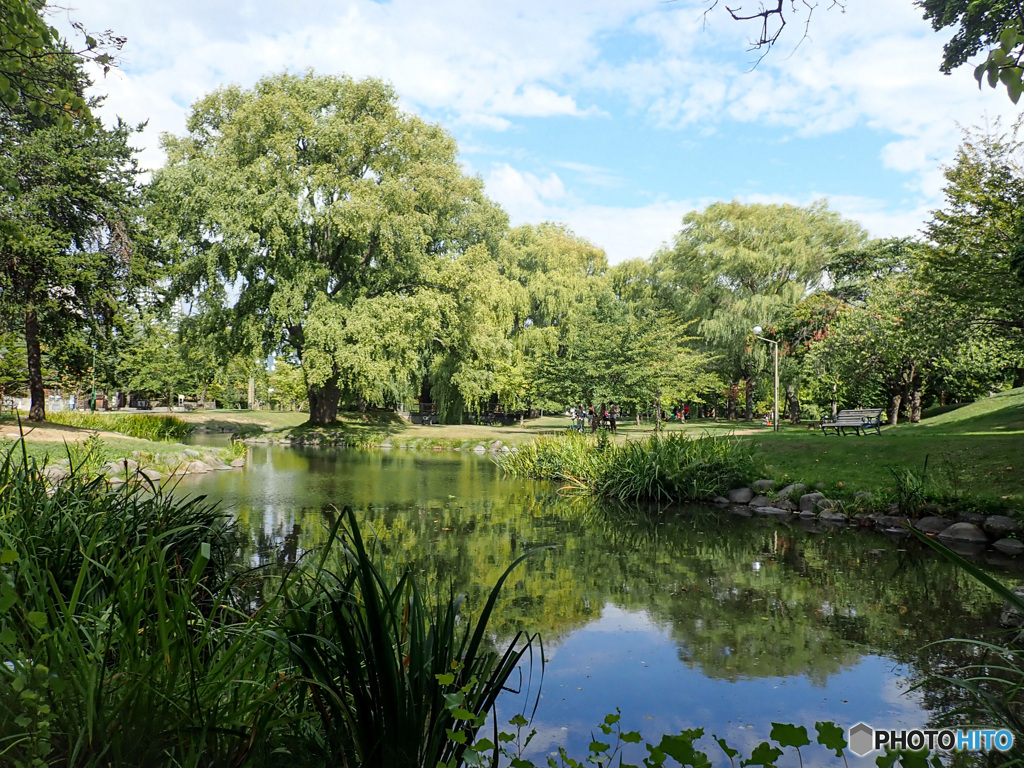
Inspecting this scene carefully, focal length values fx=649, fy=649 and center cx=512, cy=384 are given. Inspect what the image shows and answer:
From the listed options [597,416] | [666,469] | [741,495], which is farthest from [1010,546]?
[597,416]

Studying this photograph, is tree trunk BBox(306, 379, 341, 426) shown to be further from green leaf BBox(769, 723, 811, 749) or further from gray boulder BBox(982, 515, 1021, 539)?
green leaf BBox(769, 723, 811, 749)

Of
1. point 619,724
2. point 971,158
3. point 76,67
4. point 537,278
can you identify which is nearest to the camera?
point 619,724

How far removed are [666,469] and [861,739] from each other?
8.24 m

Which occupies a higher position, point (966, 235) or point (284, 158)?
point (284, 158)

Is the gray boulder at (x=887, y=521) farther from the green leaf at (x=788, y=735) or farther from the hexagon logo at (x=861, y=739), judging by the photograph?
the green leaf at (x=788, y=735)

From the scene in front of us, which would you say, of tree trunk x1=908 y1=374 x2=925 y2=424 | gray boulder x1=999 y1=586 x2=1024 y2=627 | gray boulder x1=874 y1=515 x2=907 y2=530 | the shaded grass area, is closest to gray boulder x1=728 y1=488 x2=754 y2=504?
the shaded grass area

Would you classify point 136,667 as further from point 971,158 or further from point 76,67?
point 76,67

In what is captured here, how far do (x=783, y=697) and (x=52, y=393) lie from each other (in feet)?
172

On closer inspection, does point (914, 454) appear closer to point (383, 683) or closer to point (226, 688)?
point (383, 683)

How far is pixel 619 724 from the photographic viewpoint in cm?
329

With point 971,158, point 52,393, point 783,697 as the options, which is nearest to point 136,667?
point 783,697

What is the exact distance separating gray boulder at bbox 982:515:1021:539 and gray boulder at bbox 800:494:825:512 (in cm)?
233

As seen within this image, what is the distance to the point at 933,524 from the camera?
818 cm

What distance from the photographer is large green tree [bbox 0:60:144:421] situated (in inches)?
602
